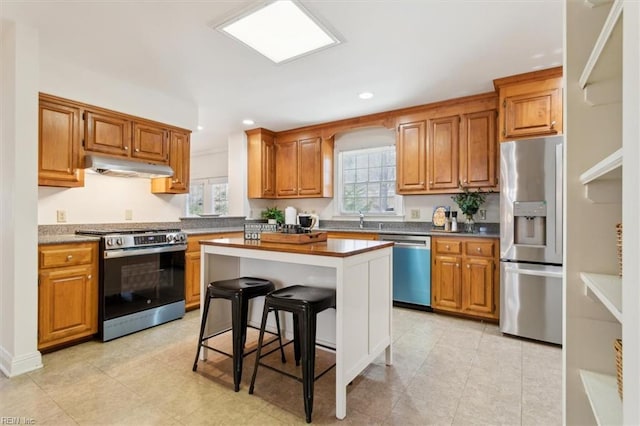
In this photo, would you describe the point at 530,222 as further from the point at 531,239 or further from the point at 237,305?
the point at 237,305

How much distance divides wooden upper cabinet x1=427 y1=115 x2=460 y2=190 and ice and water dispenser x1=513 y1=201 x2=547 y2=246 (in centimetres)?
87

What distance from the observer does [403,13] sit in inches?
84.3

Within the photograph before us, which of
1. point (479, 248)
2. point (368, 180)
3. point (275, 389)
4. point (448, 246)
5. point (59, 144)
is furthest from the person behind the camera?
point (368, 180)

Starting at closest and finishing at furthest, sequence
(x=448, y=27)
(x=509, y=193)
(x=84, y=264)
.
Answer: (x=448, y=27)
(x=84, y=264)
(x=509, y=193)

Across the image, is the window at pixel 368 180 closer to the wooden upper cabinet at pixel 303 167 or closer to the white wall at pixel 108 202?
the wooden upper cabinet at pixel 303 167

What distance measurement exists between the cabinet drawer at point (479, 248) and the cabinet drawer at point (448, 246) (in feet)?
0.23

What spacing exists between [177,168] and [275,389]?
2846 mm

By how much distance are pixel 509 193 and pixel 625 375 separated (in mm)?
2701

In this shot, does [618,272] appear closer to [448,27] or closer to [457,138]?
[448,27]

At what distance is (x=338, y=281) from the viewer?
72.3 inches

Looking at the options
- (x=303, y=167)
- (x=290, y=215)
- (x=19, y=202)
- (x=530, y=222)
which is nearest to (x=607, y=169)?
(x=530, y=222)

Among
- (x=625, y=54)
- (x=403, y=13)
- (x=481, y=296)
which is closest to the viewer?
(x=625, y=54)

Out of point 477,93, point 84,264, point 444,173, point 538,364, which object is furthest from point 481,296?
point 84,264

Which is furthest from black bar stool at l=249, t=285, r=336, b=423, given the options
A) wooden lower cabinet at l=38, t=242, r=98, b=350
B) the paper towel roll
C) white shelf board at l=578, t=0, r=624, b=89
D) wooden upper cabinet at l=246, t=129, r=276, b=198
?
wooden upper cabinet at l=246, t=129, r=276, b=198
